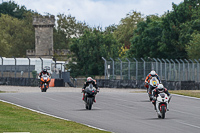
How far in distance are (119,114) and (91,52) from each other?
55.1 meters

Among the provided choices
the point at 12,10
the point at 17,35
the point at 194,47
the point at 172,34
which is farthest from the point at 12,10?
the point at 194,47

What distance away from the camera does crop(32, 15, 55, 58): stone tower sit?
330ft

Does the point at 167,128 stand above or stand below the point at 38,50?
below

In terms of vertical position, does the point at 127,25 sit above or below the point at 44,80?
above

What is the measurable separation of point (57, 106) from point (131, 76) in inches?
909

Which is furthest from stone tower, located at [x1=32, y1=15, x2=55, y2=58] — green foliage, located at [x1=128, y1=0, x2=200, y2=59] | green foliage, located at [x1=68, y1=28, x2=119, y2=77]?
green foliage, located at [x1=128, y1=0, x2=200, y2=59]

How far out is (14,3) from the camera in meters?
138

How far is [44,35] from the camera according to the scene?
102062 millimetres

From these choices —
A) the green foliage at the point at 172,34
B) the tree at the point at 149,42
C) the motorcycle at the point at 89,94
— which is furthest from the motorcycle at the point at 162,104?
the tree at the point at 149,42

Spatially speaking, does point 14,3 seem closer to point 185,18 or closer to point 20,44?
point 20,44

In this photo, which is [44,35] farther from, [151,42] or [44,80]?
[44,80]

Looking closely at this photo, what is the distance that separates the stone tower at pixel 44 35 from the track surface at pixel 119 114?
71130 mm

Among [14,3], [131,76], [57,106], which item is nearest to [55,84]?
[131,76]

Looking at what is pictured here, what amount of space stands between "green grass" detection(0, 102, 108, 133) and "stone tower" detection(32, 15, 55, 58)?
3150 inches
